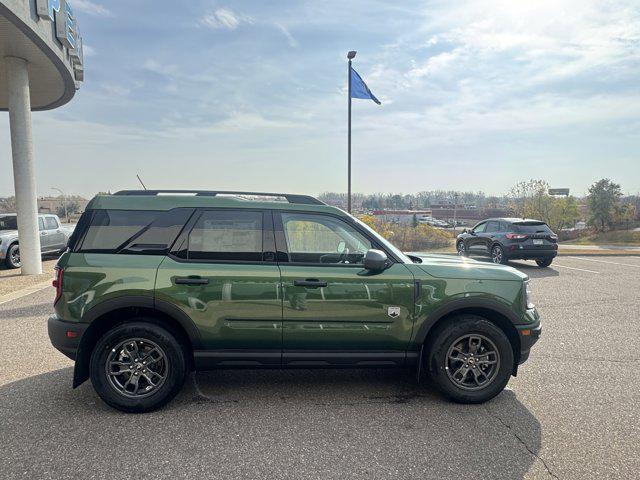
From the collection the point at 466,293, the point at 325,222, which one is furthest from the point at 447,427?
the point at 325,222

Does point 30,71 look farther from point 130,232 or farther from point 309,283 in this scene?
point 309,283

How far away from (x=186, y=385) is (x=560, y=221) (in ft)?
182

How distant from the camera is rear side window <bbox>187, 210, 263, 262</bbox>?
11.2ft

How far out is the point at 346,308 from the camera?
340 cm

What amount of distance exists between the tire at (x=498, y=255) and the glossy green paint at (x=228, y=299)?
36.0ft

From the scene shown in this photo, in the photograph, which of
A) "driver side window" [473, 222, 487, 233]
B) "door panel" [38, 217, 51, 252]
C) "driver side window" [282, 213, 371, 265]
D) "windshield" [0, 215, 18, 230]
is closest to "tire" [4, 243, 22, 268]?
"door panel" [38, 217, 51, 252]

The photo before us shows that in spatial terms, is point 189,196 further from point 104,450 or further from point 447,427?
point 447,427

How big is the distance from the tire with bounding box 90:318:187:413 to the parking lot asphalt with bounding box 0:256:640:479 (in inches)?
5.7

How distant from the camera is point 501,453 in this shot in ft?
9.17

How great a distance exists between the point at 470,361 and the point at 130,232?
3228mm

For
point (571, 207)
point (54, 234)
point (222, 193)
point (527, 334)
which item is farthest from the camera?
point (571, 207)

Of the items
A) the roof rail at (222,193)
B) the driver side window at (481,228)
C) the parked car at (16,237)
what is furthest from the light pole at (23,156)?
the driver side window at (481,228)

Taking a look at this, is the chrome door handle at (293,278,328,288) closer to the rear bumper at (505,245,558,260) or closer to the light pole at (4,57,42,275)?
the light pole at (4,57,42,275)

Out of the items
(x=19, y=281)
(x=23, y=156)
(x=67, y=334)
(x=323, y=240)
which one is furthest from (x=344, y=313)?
(x=23, y=156)
